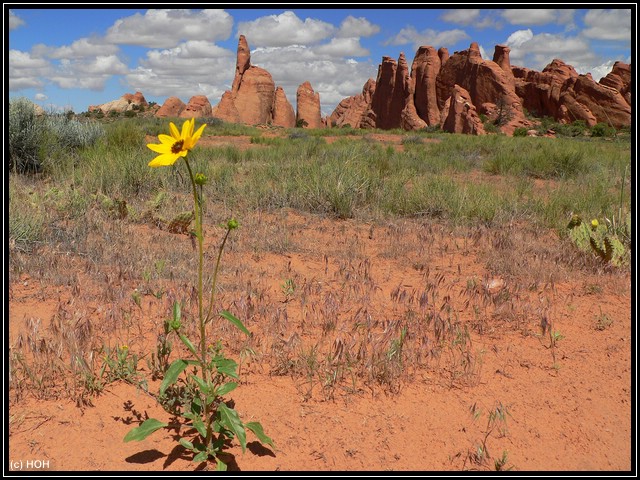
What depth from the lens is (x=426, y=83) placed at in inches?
2349

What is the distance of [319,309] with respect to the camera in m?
3.46

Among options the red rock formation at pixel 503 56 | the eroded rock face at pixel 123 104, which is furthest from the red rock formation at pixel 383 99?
the eroded rock face at pixel 123 104

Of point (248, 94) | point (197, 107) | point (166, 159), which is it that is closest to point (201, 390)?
point (166, 159)

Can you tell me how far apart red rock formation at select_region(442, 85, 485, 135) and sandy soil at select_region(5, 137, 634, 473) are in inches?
1450

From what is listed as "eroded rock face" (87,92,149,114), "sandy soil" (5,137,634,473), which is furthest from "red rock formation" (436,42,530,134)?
"sandy soil" (5,137,634,473)

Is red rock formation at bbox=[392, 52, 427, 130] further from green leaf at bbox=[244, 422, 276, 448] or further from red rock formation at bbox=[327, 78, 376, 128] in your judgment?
green leaf at bbox=[244, 422, 276, 448]

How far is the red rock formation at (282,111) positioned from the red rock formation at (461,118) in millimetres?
28271

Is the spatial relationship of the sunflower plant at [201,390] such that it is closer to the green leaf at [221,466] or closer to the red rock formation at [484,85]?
the green leaf at [221,466]

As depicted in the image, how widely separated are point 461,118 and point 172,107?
38.3 metres

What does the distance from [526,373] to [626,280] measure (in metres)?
1.90

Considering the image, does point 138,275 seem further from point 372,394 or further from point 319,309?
point 372,394

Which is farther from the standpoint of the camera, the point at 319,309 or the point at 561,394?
the point at 319,309

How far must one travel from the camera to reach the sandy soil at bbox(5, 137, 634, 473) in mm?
2164
